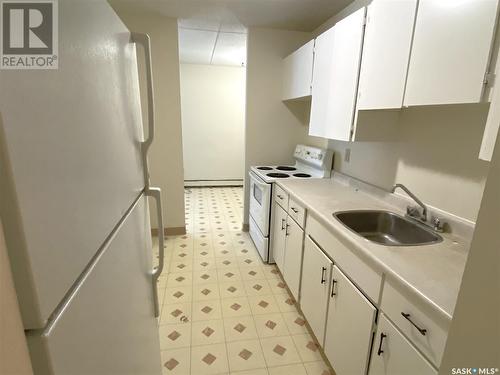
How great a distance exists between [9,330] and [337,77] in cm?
218

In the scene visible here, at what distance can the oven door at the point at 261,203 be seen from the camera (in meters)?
2.74

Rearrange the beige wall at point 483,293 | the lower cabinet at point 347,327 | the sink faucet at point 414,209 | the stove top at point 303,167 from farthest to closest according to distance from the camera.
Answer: the stove top at point 303,167, the sink faucet at point 414,209, the lower cabinet at point 347,327, the beige wall at point 483,293

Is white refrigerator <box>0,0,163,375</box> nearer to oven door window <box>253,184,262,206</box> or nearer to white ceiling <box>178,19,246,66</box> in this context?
oven door window <box>253,184,262,206</box>

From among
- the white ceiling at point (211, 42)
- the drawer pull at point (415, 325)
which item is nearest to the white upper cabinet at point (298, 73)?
the white ceiling at point (211, 42)

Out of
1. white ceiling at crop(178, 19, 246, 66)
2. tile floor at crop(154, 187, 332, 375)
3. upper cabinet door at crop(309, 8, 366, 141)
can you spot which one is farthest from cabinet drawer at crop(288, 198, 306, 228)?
white ceiling at crop(178, 19, 246, 66)

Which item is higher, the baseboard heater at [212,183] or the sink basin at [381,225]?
the sink basin at [381,225]

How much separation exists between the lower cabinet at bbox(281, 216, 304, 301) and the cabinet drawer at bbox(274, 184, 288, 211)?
0.52 feet

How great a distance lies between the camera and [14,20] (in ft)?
1.40

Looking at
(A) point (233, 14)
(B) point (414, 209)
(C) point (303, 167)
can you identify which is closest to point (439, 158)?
(B) point (414, 209)

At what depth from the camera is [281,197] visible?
251 cm

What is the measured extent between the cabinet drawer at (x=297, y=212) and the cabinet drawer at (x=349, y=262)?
0.16 m

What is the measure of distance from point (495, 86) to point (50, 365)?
4.76ft

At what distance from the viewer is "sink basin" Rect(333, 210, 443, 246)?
168cm

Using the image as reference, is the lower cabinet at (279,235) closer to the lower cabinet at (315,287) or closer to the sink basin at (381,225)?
the lower cabinet at (315,287)
